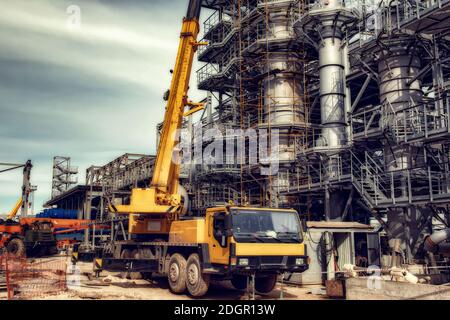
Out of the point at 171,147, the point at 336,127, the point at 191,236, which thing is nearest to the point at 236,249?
the point at 191,236

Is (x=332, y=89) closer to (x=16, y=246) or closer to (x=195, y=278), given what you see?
(x=195, y=278)

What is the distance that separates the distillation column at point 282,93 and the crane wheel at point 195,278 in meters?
15.2

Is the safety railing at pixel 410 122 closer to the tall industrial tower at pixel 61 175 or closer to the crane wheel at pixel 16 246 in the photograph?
the crane wheel at pixel 16 246

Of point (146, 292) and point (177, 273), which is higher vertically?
point (177, 273)

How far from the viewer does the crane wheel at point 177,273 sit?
14777 millimetres

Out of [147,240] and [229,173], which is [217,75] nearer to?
[229,173]

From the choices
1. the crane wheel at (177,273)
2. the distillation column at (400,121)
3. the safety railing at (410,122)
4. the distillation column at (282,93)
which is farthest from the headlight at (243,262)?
the distillation column at (282,93)

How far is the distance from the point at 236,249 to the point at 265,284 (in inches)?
132

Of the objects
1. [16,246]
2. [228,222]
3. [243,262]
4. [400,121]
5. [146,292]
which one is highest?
[400,121]

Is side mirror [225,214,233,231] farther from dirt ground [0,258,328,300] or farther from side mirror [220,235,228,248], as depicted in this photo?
dirt ground [0,258,328,300]

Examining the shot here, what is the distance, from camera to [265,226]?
13.3 m

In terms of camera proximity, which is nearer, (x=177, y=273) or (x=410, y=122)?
(x=177, y=273)
